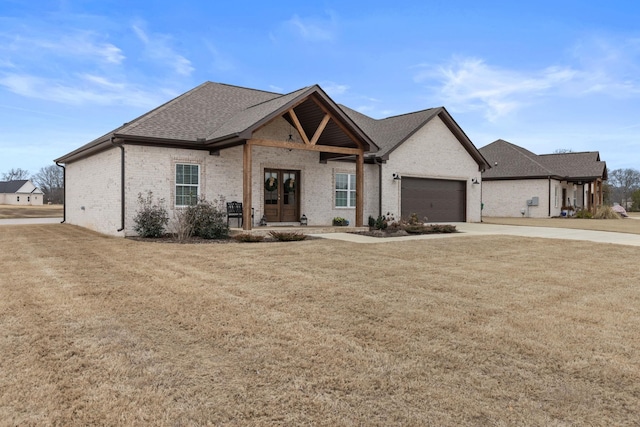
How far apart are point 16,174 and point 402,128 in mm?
102095

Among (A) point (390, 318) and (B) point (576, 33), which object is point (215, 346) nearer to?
(A) point (390, 318)

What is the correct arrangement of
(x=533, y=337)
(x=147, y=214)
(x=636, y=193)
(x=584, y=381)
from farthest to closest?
1. (x=636, y=193)
2. (x=147, y=214)
3. (x=533, y=337)
4. (x=584, y=381)

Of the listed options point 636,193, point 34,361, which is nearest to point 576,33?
point 34,361

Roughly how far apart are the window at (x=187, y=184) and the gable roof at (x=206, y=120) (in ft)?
2.57

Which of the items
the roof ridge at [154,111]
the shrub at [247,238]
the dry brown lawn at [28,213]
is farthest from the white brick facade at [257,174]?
the dry brown lawn at [28,213]

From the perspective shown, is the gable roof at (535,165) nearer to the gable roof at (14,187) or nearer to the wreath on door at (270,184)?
the wreath on door at (270,184)

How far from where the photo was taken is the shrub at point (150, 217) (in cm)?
1348

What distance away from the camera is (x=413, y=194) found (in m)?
21.6

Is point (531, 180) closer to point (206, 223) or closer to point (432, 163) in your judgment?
point (432, 163)

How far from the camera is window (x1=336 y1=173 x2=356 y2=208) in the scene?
62.6 feet

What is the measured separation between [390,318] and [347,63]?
58.9 feet

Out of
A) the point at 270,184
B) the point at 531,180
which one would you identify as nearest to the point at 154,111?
the point at 270,184

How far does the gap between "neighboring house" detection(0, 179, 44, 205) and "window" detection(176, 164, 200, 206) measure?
76.0 m

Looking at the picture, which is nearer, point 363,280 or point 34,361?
point 34,361
